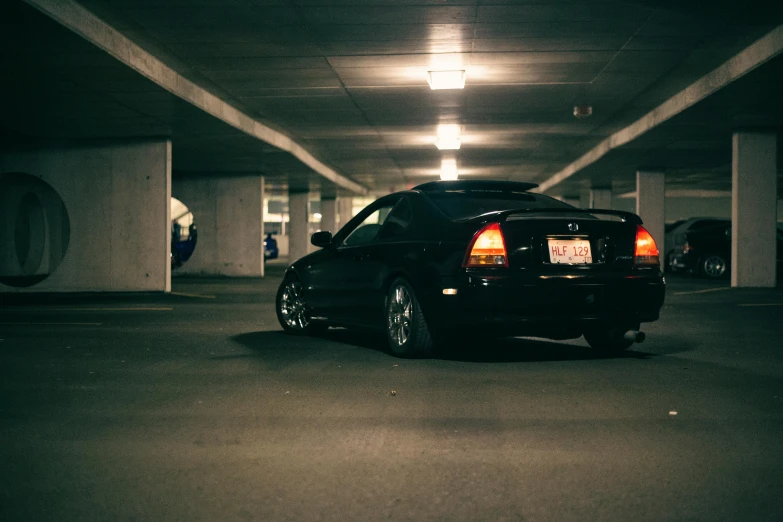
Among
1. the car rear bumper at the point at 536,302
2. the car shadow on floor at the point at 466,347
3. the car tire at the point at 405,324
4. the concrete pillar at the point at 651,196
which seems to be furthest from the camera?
the concrete pillar at the point at 651,196

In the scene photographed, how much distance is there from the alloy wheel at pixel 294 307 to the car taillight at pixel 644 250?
148 inches

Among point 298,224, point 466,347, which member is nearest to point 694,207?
point 298,224

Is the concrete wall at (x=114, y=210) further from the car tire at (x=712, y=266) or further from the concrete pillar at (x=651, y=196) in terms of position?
the concrete pillar at (x=651, y=196)

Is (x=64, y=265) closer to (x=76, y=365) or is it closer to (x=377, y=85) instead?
(x=377, y=85)

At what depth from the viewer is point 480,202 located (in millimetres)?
8727

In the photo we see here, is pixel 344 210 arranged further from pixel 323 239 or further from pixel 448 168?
pixel 323 239

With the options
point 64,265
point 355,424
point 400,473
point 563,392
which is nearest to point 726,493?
point 400,473

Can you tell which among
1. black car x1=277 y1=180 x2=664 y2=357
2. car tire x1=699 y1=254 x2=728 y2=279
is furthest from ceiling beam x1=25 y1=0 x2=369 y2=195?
car tire x1=699 y1=254 x2=728 y2=279

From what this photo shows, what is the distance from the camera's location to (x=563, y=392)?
6559 mm

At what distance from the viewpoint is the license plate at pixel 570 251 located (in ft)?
26.0

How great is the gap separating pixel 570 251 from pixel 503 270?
60cm

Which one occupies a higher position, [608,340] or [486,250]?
[486,250]

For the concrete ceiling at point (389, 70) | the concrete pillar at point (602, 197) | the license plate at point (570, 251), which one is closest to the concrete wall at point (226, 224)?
the concrete ceiling at point (389, 70)

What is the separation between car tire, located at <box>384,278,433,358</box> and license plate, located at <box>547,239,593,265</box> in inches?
46.8
